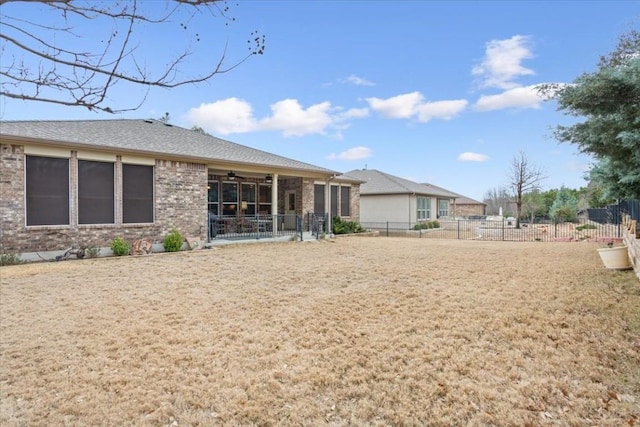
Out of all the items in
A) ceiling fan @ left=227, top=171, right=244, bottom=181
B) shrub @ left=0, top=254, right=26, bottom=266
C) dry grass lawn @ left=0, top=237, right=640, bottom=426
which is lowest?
dry grass lawn @ left=0, top=237, right=640, bottom=426

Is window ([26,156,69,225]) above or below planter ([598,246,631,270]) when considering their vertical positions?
above

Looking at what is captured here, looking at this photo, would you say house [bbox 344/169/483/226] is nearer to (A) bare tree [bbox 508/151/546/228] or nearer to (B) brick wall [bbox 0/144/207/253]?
(A) bare tree [bbox 508/151/546/228]

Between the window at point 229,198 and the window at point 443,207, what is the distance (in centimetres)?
2007

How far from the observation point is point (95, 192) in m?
11.2

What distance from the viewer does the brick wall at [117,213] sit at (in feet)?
31.6

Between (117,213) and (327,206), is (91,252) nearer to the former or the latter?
(117,213)

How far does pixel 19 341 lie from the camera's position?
169 inches

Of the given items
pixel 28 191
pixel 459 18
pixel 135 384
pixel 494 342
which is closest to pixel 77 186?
→ pixel 28 191

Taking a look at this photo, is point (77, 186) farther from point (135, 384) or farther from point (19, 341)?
point (135, 384)

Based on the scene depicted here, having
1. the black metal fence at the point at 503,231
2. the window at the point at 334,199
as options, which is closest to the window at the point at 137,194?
the window at the point at 334,199

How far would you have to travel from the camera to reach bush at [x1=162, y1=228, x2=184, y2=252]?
1231 cm

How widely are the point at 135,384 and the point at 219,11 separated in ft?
10.4

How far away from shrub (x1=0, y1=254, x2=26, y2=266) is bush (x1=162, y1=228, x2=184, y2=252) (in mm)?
3812

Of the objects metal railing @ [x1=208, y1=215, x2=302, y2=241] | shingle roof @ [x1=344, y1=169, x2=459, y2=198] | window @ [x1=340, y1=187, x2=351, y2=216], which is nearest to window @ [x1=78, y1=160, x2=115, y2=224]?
metal railing @ [x1=208, y1=215, x2=302, y2=241]
